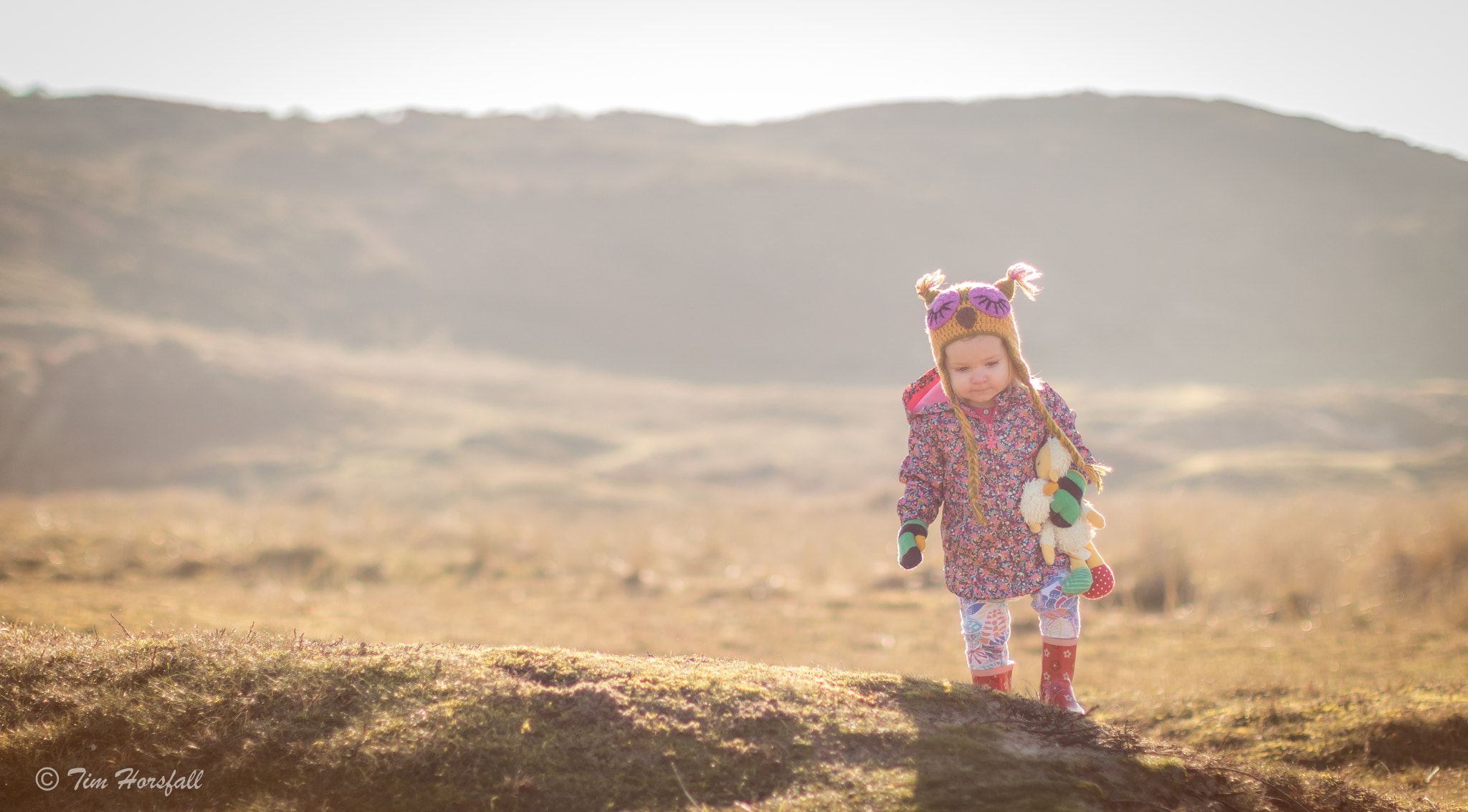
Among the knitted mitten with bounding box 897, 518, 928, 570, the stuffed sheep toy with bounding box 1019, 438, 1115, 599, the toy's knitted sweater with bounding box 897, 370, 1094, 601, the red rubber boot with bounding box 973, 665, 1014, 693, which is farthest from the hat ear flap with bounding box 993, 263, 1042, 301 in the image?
the red rubber boot with bounding box 973, 665, 1014, 693

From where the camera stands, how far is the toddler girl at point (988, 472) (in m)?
3.53

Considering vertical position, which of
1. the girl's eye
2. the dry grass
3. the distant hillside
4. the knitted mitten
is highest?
the distant hillside

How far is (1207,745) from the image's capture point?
148 inches

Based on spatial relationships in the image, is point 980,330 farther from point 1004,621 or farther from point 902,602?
point 902,602

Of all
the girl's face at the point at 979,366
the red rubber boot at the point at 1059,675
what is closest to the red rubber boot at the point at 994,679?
the red rubber boot at the point at 1059,675

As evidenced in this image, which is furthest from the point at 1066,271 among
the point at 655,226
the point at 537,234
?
the point at 537,234

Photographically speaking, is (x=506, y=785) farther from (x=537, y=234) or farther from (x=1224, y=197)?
(x=1224, y=197)

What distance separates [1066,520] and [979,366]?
2.34 feet

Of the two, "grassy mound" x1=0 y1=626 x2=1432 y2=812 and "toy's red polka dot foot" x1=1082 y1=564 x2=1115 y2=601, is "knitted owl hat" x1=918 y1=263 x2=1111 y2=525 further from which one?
"grassy mound" x1=0 y1=626 x2=1432 y2=812

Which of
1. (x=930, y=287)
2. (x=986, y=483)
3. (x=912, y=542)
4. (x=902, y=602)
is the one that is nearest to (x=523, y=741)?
(x=912, y=542)

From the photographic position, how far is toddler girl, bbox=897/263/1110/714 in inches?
139

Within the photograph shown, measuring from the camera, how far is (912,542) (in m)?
3.52

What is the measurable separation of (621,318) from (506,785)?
66.6 metres

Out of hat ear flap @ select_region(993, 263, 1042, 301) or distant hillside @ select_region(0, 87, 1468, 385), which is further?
distant hillside @ select_region(0, 87, 1468, 385)
